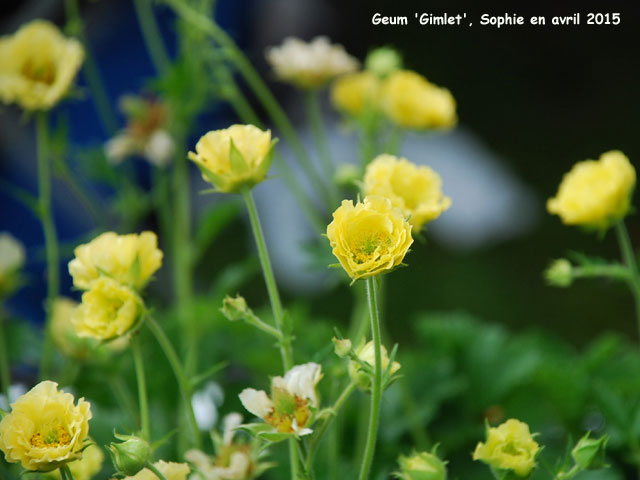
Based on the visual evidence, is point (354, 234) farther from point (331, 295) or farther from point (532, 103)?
point (532, 103)

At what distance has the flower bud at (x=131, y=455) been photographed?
0.37 m

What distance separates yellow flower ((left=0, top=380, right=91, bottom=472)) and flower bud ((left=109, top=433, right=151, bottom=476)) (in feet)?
0.06

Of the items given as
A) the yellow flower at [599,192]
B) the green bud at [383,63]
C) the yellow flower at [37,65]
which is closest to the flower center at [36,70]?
the yellow flower at [37,65]

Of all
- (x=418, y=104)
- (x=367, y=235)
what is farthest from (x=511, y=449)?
(x=418, y=104)

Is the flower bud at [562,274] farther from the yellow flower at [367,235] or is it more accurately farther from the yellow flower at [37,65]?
the yellow flower at [37,65]

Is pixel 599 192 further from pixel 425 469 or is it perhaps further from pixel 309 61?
pixel 309 61

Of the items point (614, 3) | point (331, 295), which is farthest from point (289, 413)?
point (614, 3)

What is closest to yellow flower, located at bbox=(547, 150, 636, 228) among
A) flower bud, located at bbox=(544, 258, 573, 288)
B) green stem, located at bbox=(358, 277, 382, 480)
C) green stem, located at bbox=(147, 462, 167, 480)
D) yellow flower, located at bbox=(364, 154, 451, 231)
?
flower bud, located at bbox=(544, 258, 573, 288)

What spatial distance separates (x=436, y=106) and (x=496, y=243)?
1052 mm

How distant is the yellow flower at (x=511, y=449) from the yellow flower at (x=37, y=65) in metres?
0.42

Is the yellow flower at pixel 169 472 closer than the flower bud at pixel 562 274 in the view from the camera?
Yes

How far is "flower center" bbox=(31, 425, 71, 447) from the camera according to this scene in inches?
14.9

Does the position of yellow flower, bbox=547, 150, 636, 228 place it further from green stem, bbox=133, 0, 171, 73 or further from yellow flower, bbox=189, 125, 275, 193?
green stem, bbox=133, 0, 171, 73

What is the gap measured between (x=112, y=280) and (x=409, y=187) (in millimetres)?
181
